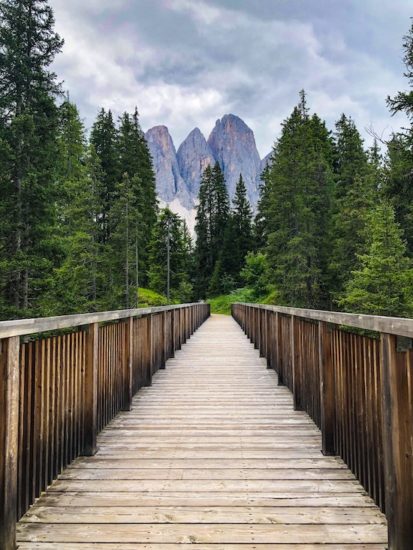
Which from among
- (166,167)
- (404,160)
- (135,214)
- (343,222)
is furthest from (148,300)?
(166,167)

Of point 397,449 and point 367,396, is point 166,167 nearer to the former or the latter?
point 367,396

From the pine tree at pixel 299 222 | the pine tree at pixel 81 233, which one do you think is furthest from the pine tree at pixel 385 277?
the pine tree at pixel 81 233

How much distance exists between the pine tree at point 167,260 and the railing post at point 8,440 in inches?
1494

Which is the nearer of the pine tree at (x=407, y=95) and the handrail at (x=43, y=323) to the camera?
the handrail at (x=43, y=323)

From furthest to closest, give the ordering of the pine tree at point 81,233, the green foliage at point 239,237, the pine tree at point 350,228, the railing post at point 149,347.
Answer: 1. the green foliage at point 239,237
2. the pine tree at point 350,228
3. the pine tree at point 81,233
4. the railing post at point 149,347

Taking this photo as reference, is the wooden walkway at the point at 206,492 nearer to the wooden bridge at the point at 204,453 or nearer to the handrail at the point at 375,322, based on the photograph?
the wooden bridge at the point at 204,453

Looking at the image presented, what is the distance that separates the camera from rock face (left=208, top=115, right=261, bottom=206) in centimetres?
15725

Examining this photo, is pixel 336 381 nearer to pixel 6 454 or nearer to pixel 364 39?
pixel 6 454

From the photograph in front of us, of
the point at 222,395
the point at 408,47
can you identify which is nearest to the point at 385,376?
the point at 222,395

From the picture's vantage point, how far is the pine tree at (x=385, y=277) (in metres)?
17.0

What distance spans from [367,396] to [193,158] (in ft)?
539

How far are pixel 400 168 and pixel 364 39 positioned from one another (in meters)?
18.0

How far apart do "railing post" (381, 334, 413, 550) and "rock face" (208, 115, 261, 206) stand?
15642cm

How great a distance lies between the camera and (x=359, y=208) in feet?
79.8
